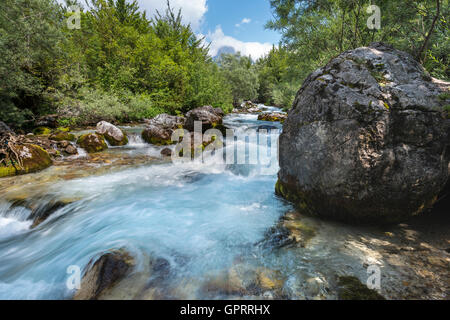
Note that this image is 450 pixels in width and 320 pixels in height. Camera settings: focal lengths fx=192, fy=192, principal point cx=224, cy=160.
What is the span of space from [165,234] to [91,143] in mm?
6962

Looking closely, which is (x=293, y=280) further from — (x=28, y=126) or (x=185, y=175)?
(x=28, y=126)

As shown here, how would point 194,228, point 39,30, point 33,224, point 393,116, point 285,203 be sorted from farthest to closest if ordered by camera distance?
1. point 39,30
2. point 285,203
3. point 33,224
4. point 194,228
5. point 393,116

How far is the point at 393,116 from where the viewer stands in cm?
298

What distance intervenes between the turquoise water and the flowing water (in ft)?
0.06

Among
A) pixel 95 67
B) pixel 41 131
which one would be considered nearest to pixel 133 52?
pixel 95 67

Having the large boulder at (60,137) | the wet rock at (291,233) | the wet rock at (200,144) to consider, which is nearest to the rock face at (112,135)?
the large boulder at (60,137)

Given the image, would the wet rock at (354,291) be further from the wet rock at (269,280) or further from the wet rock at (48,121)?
the wet rock at (48,121)

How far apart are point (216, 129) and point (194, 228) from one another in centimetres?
769

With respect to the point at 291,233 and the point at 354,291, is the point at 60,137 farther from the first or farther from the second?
the point at 354,291

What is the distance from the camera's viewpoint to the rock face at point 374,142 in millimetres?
2945

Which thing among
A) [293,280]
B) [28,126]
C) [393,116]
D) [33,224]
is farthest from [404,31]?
[28,126]

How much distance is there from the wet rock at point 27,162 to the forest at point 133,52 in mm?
3851

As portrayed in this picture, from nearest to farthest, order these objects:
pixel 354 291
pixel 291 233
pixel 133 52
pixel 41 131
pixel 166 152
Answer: pixel 354 291 < pixel 291 233 < pixel 166 152 < pixel 41 131 < pixel 133 52

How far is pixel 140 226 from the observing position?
12.2 ft
